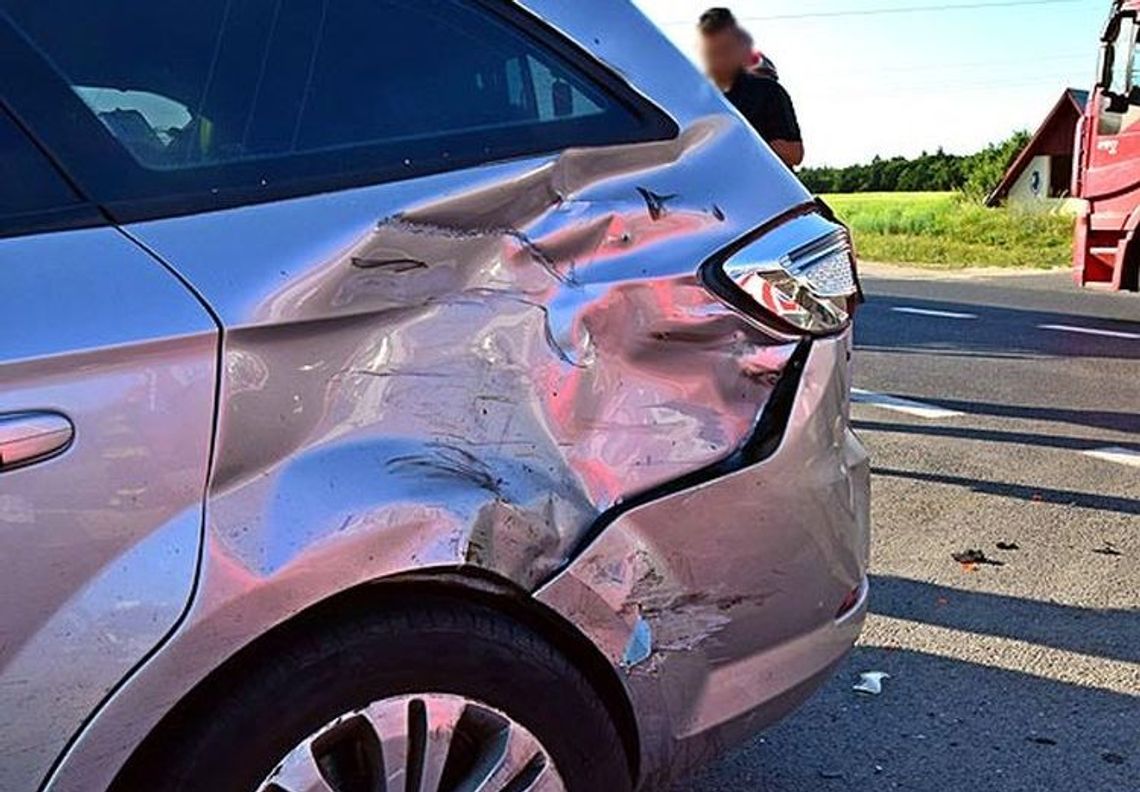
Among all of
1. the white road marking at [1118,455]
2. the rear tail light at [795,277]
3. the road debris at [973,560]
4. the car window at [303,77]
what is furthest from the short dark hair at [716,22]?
the car window at [303,77]

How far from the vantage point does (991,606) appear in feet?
13.7

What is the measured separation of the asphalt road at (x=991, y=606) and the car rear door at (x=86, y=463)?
1.78 metres

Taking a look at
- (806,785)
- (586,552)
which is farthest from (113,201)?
(806,785)

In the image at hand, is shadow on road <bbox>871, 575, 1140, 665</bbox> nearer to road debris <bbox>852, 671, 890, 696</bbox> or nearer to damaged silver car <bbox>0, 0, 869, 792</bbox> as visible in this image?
road debris <bbox>852, 671, 890, 696</bbox>

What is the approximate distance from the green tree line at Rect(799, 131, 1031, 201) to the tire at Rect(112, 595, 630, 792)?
1906 inches

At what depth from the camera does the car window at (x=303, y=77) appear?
189 centimetres

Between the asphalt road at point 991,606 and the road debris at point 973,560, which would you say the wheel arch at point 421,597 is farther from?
the road debris at point 973,560

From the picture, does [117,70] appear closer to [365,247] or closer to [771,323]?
[365,247]

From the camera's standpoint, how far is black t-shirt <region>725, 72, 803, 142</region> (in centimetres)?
526

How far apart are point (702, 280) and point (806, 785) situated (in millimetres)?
1523

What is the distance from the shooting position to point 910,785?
3041 millimetres

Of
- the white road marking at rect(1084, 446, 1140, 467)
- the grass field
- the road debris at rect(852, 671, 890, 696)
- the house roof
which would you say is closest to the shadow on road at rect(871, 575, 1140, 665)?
the road debris at rect(852, 671, 890, 696)

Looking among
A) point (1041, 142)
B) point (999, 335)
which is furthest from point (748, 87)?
point (1041, 142)

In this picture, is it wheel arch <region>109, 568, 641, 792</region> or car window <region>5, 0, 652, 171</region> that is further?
car window <region>5, 0, 652, 171</region>
